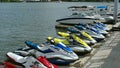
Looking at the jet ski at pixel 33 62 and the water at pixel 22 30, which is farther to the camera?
the water at pixel 22 30

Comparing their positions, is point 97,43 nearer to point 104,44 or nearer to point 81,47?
point 104,44

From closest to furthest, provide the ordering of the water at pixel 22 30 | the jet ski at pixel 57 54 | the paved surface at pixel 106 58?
the paved surface at pixel 106 58
the jet ski at pixel 57 54
the water at pixel 22 30

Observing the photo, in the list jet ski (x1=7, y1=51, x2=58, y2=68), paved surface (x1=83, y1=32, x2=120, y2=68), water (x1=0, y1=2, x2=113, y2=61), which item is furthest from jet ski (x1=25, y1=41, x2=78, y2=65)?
water (x1=0, y1=2, x2=113, y2=61)

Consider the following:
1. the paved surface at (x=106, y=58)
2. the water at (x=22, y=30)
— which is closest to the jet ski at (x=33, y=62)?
the paved surface at (x=106, y=58)

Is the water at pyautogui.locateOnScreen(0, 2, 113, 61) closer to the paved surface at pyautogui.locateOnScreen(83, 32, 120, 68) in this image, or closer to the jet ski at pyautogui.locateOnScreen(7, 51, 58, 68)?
the paved surface at pyautogui.locateOnScreen(83, 32, 120, 68)

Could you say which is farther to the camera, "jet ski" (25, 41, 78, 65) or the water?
the water

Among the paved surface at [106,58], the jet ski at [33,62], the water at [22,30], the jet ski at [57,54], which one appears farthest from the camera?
the water at [22,30]

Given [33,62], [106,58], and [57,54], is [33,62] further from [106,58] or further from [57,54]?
[106,58]

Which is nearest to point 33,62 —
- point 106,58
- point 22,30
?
point 106,58

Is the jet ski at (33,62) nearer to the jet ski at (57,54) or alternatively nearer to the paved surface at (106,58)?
the jet ski at (57,54)

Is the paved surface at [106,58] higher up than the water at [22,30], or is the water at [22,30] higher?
the paved surface at [106,58]

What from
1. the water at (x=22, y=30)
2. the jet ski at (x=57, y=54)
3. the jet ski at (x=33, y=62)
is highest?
the jet ski at (x=33, y=62)

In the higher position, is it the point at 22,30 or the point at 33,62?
the point at 33,62

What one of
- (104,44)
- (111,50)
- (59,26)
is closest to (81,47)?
(111,50)
